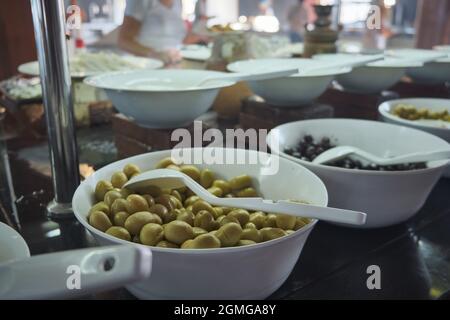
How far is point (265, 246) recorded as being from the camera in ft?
1.56

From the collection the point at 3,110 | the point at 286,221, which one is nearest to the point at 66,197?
the point at 286,221

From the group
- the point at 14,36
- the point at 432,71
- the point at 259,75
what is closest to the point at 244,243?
the point at 259,75

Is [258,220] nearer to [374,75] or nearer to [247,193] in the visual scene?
[247,193]

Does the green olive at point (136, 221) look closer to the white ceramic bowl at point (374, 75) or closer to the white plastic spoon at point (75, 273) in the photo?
the white plastic spoon at point (75, 273)

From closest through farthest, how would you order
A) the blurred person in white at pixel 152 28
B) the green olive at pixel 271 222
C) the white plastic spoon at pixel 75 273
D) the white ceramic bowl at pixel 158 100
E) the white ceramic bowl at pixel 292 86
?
the white plastic spoon at pixel 75 273 < the green olive at pixel 271 222 < the white ceramic bowl at pixel 158 100 < the white ceramic bowl at pixel 292 86 < the blurred person in white at pixel 152 28

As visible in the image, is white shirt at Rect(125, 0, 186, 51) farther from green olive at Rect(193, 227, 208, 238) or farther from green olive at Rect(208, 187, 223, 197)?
green olive at Rect(193, 227, 208, 238)

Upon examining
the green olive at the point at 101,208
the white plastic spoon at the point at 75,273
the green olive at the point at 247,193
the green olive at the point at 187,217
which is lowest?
the green olive at the point at 247,193

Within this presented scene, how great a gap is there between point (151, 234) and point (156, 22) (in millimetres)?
2572

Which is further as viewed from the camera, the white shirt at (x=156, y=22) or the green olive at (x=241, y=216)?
the white shirt at (x=156, y=22)

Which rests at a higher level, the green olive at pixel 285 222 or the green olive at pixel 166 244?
the green olive at pixel 285 222

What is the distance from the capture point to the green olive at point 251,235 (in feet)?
1.74

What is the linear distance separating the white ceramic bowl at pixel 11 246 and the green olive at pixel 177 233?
160 millimetres

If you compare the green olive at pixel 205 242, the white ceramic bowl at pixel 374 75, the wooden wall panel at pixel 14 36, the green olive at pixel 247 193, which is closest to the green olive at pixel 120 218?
the green olive at pixel 205 242

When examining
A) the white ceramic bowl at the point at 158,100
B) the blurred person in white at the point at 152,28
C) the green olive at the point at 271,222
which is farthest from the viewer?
the blurred person in white at the point at 152,28
